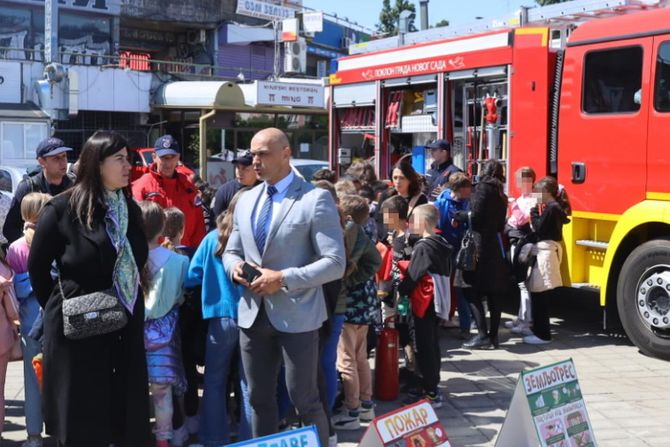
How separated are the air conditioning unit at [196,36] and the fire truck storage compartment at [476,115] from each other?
87.0 ft

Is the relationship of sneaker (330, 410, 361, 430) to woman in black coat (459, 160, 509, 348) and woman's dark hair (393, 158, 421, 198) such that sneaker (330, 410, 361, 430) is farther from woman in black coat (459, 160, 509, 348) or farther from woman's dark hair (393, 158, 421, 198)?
woman's dark hair (393, 158, 421, 198)

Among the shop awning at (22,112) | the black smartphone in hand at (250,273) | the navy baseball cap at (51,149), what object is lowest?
the black smartphone in hand at (250,273)

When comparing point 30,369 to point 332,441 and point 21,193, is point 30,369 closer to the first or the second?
point 21,193

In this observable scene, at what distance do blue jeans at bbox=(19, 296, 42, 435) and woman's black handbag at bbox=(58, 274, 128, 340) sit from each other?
1.27 meters

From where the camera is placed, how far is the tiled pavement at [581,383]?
5.58 m

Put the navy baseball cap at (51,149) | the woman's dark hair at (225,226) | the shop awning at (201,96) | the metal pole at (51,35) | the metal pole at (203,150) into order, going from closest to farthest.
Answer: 1. the woman's dark hair at (225,226)
2. the navy baseball cap at (51,149)
3. the metal pole at (203,150)
4. the shop awning at (201,96)
5. the metal pole at (51,35)

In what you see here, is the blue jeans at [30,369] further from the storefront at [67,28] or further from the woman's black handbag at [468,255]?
the storefront at [67,28]

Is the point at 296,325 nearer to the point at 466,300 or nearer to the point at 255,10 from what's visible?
the point at 466,300

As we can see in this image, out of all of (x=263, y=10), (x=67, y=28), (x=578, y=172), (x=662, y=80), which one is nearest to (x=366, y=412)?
(x=578, y=172)

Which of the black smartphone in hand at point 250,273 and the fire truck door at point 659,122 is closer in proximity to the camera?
the black smartphone in hand at point 250,273

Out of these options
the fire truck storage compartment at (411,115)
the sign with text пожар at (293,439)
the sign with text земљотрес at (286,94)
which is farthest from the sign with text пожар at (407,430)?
the sign with text земљотрес at (286,94)

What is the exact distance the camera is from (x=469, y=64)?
9.20 meters

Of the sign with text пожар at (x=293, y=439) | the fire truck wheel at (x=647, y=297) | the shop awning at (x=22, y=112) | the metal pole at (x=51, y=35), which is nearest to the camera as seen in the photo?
the sign with text пожар at (x=293, y=439)

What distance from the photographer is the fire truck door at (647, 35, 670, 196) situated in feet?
23.9
